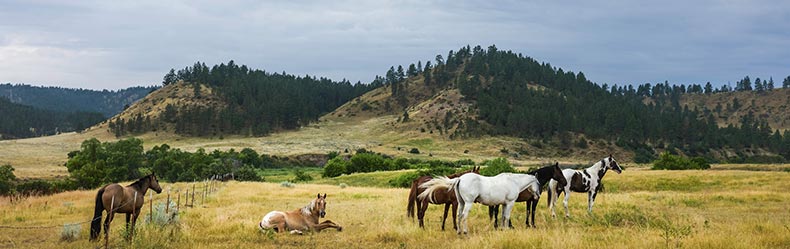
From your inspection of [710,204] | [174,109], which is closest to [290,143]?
[174,109]

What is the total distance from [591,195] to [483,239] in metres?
8.77

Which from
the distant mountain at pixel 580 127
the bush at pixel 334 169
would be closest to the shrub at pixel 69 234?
the bush at pixel 334 169

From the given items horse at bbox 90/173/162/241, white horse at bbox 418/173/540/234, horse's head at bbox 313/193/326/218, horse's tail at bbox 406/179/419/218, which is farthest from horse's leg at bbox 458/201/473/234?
horse at bbox 90/173/162/241

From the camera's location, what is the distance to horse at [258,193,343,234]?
49.9 ft

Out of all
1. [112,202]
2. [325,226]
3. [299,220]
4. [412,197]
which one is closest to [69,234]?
[112,202]

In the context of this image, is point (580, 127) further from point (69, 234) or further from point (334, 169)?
point (69, 234)

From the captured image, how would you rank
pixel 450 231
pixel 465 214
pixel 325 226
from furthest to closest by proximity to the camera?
pixel 325 226, pixel 450 231, pixel 465 214

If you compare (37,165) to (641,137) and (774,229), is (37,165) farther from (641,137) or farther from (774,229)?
(641,137)

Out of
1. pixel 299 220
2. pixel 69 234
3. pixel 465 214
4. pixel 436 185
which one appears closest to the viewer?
pixel 465 214

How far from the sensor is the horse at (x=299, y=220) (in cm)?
1520

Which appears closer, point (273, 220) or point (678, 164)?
point (273, 220)

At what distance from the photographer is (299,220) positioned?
15.5 metres

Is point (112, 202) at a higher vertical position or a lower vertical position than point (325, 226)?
higher

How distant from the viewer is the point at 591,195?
1977 centimetres
